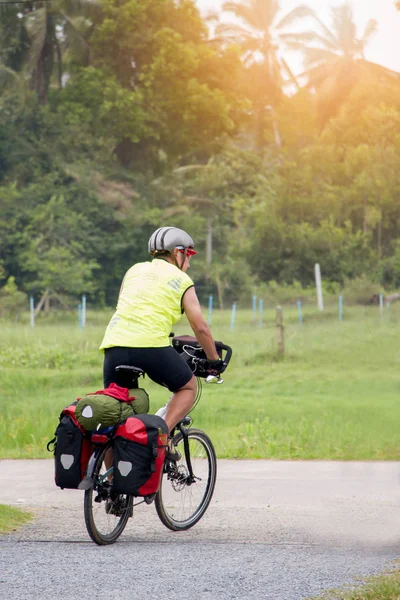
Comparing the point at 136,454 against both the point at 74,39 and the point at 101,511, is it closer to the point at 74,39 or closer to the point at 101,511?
the point at 101,511

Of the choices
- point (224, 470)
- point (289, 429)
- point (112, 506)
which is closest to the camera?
point (112, 506)

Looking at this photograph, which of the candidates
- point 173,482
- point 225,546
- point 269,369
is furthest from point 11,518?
point 269,369

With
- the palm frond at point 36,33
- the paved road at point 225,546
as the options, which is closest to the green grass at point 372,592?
the paved road at point 225,546

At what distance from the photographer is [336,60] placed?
16.3m

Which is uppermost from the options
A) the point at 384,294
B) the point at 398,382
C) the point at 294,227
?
the point at 294,227

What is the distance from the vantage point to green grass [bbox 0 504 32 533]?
4.82m

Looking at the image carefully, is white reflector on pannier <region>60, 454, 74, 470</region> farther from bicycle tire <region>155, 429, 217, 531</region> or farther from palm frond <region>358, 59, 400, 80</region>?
palm frond <region>358, 59, 400, 80</region>

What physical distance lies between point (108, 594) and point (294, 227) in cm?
1299

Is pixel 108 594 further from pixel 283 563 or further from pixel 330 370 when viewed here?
pixel 330 370

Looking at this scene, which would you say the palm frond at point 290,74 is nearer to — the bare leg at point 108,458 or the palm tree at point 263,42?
the palm tree at point 263,42

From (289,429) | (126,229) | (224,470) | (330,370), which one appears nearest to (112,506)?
(224,470)

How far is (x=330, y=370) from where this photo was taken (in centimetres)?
1588

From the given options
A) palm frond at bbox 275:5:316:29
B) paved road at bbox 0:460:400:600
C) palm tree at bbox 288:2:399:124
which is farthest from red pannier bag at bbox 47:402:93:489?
palm frond at bbox 275:5:316:29

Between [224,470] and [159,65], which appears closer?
[224,470]
